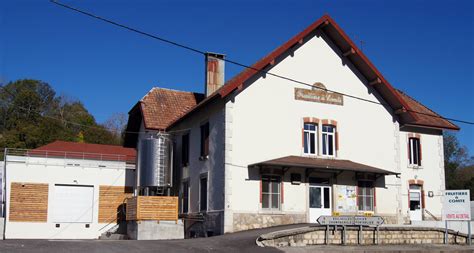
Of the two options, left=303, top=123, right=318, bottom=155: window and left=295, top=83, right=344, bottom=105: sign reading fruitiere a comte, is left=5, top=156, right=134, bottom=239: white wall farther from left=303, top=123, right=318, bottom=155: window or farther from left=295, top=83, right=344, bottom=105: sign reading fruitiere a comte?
left=295, top=83, right=344, bottom=105: sign reading fruitiere a comte

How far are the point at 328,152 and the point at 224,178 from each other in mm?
5342

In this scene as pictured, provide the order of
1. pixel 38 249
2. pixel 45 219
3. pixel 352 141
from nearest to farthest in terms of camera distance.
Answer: pixel 38 249
pixel 352 141
pixel 45 219

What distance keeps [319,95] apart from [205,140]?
5.54 meters

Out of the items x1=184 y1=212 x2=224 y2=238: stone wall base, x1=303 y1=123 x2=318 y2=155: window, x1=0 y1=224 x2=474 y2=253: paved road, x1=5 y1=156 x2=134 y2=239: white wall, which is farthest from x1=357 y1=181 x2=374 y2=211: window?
x1=5 y1=156 x2=134 y2=239: white wall

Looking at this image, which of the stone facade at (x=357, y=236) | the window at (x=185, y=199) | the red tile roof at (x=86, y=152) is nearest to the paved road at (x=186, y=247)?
the stone facade at (x=357, y=236)

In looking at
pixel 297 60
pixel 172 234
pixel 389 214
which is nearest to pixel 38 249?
pixel 172 234

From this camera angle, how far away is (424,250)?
62.2ft

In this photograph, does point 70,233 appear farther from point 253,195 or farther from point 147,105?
point 253,195

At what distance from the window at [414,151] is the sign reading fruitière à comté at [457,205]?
810cm

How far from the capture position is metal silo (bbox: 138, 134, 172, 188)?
27.6 meters

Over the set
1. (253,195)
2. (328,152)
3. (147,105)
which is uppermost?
(147,105)

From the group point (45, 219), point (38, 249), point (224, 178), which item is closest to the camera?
point (38, 249)

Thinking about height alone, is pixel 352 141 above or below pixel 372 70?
below

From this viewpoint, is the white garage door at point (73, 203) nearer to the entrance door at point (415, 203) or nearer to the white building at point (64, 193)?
the white building at point (64, 193)
